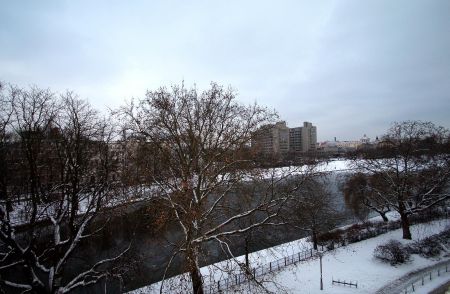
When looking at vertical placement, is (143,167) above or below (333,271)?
above

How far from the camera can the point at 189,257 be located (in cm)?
1161

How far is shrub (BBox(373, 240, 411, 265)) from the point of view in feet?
76.7

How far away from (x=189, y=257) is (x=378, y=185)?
2787 centimetres

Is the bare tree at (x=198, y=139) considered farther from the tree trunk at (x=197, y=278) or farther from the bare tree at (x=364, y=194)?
the bare tree at (x=364, y=194)

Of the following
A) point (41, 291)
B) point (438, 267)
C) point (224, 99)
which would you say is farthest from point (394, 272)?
point (41, 291)

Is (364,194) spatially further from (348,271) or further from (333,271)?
(333,271)

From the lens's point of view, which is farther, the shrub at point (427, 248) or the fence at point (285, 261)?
the shrub at point (427, 248)

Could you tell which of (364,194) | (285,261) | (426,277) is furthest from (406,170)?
(285,261)

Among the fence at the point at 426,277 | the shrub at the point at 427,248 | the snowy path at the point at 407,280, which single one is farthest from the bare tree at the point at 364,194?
the fence at the point at 426,277

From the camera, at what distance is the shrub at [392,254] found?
23.4 m

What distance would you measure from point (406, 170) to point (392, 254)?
364 inches

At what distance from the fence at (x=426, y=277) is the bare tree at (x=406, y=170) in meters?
5.89

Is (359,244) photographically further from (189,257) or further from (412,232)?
(189,257)

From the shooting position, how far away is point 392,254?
2348 cm
